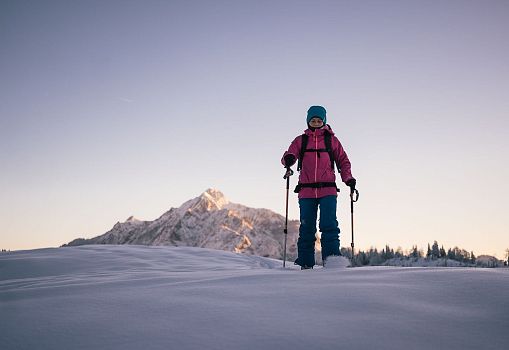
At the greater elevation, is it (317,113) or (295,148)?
(317,113)

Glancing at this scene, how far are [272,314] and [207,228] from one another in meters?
117

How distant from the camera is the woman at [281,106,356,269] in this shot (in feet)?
16.7

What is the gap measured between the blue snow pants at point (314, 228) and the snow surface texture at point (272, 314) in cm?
259

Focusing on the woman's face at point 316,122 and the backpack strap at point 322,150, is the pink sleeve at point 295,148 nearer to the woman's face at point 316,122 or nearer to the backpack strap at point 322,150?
the backpack strap at point 322,150

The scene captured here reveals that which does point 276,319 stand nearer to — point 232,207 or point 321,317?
point 321,317

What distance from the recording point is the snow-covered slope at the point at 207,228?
323ft

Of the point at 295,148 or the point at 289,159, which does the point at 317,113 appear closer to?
the point at 295,148

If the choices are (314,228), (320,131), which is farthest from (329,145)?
(314,228)

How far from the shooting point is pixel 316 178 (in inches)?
205

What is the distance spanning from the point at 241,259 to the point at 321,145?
2529 millimetres

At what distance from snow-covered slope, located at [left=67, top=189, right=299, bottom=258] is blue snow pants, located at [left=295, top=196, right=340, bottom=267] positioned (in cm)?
8668

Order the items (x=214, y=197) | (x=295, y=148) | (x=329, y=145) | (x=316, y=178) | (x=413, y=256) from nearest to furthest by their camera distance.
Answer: (x=316, y=178), (x=329, y=145), (x=295, y=148), (x=413, y=256), (x=214, y=197)

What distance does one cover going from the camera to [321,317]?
1.44 metres

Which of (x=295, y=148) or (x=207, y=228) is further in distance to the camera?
(x=207, y=228)
